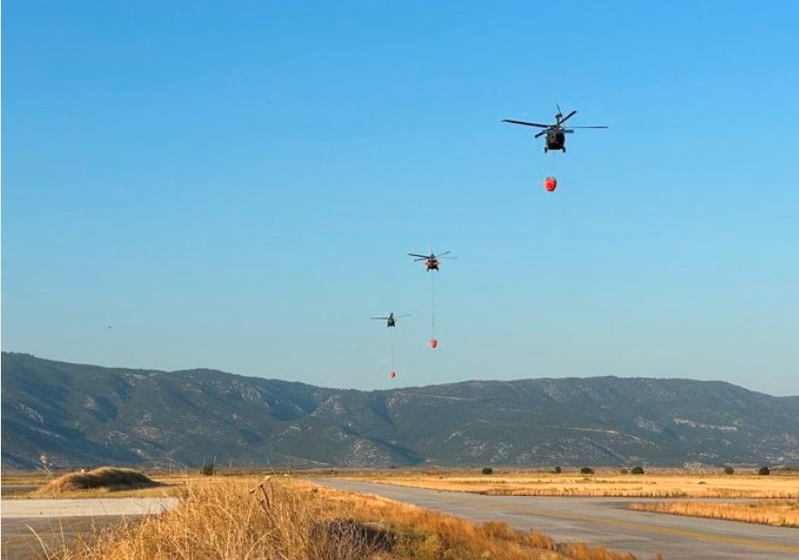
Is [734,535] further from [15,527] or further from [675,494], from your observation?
[675,494]

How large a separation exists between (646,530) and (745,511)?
10402mm

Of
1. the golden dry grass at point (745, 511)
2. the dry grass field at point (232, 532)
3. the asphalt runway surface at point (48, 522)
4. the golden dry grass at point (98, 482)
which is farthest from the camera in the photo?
the golden dry grass at point (98, 482)

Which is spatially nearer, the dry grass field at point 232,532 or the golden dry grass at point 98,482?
the dry grass field at point 232,532

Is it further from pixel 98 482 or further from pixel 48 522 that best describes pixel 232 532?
pixel 98 482

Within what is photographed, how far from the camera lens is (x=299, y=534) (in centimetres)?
1458

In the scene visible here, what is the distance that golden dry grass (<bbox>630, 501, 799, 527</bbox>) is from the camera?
134ft

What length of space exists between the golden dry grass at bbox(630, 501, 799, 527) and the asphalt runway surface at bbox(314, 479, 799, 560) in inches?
42.0

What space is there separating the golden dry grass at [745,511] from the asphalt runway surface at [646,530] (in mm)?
1066

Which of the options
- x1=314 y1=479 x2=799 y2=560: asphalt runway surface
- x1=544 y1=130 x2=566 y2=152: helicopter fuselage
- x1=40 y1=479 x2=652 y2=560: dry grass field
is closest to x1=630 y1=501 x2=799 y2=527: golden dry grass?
x1=314 y1=479 x2=799 y2=560: asphalt runway surface

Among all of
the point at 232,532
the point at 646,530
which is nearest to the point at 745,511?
the point at 646,530

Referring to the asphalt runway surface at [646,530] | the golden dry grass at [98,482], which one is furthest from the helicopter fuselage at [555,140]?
the golden dry grass at [98,482]

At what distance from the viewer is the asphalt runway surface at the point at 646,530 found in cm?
2839

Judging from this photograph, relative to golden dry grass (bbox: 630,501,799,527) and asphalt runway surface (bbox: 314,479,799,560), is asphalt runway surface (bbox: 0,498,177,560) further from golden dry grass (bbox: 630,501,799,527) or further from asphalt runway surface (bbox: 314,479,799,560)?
golden dry grass (bbox: 630,501,799,527)

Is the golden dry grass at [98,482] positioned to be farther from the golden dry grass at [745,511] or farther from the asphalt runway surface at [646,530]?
the golden dry grass at [745,511]
